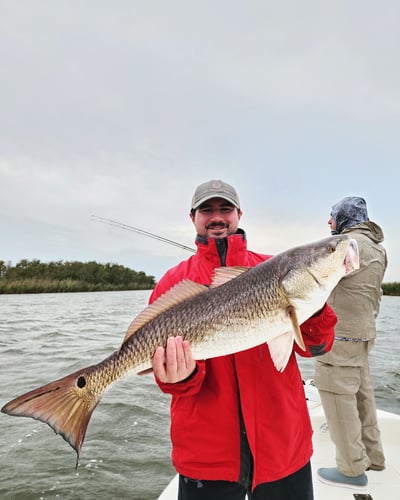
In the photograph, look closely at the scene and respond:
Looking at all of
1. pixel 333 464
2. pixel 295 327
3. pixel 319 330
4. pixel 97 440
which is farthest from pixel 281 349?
pixel 97 440

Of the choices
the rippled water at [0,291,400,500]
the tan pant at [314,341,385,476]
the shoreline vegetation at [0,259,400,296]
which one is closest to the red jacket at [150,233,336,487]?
the tan pant at [314,341,385,476]

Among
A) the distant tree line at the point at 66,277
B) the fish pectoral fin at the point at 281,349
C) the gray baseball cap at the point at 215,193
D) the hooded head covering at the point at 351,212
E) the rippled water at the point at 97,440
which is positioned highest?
the distant tree line at the point at 66,277

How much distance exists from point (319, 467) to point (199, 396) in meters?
2.95

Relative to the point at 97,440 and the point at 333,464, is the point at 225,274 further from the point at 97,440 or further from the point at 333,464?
the point at 97,440

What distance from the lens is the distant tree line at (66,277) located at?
51025mm

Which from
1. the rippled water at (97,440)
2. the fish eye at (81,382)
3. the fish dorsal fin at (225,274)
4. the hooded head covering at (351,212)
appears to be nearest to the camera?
the fish eye at (81,382)

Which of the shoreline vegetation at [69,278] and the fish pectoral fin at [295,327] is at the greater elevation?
the shoreline vegetation at [69,278]

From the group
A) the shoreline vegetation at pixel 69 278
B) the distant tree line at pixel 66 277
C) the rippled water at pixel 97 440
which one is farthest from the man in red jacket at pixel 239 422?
the distant tree line at pixel 66 277

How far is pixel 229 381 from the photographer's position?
2459 mm

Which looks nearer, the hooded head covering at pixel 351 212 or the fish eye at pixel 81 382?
the fish eye at pixel 81 382

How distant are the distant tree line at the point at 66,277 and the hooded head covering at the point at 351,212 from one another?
49.2 meters

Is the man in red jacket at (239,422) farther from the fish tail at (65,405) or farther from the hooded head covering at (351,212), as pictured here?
the hooded head covering at (351,212)

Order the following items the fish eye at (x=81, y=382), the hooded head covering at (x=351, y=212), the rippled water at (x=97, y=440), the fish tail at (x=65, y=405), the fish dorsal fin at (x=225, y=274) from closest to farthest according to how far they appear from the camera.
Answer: the fish tail at (x=65, y=405) < the fish eye at (x=81, y=382) < the fish dorsal fin at (x=225, y=274) < the hooded head covering at (x=351, y=212) < the rippled water at (x=97, y=440)

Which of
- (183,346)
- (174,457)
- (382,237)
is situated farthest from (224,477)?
(382,237)
